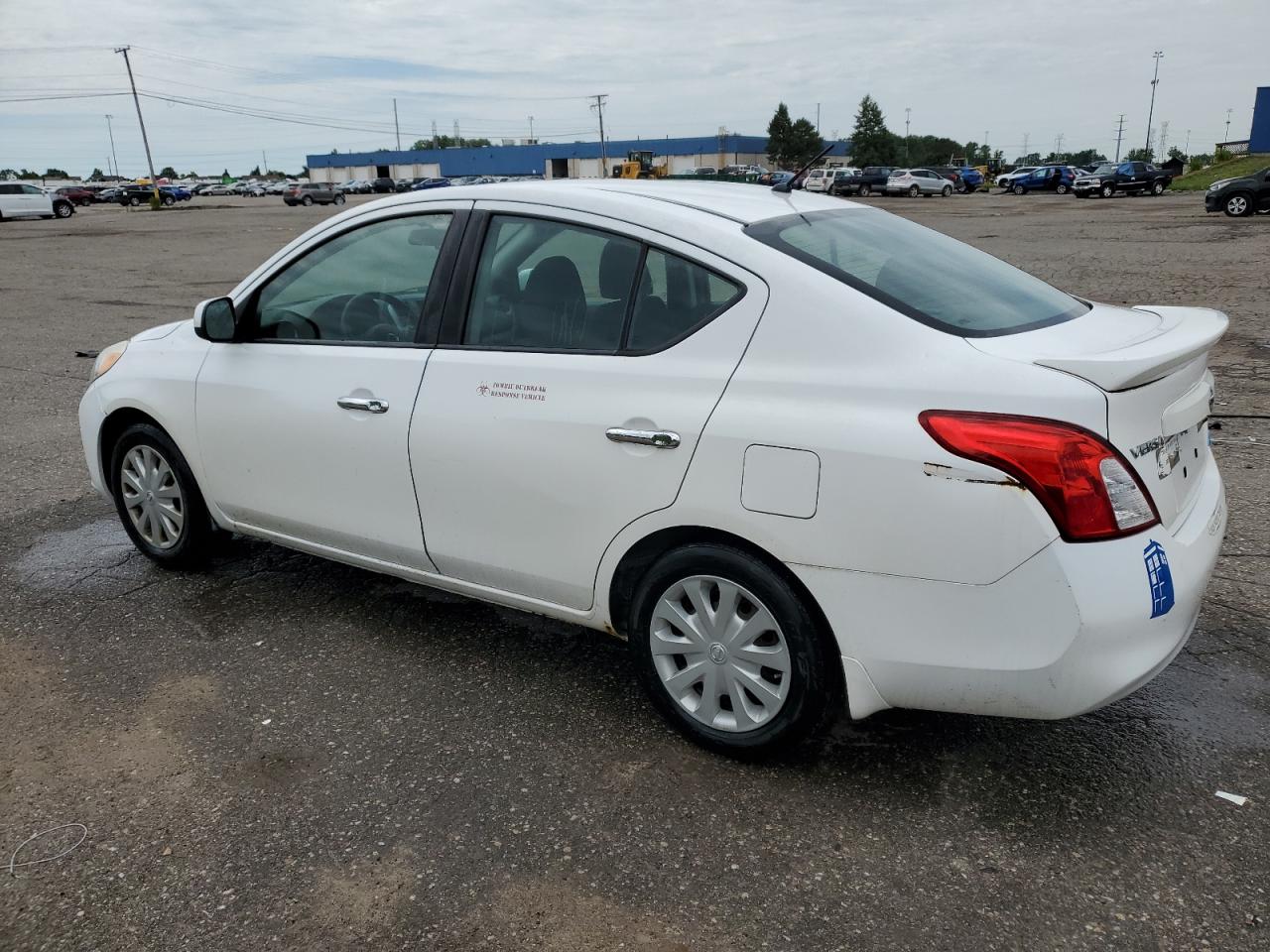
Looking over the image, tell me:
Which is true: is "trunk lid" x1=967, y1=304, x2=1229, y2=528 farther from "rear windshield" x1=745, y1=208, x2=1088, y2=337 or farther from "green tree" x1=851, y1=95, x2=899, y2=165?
"green tree" x1=851, y1=95, x2=899, y2=165

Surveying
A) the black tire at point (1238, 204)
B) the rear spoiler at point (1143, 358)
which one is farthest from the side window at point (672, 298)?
the black tire at point (1238, 204)

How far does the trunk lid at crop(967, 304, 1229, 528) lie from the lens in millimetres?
2498

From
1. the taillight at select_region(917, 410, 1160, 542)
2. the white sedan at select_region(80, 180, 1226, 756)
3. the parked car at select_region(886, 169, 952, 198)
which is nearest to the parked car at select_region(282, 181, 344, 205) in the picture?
the parked car at select_region(886, 169, 952, 198)

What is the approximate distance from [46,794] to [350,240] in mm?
2166

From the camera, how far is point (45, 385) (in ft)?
30.1

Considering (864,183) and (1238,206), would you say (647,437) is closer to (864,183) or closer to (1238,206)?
(1238,206)

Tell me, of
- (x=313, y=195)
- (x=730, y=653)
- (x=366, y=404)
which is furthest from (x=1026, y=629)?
(x=313, y=195)

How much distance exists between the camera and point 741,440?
2.77 metres

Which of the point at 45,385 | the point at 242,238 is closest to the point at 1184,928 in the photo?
the point at 45,385

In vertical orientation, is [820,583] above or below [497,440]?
below

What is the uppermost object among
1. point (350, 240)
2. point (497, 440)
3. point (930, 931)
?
point (350, 240)

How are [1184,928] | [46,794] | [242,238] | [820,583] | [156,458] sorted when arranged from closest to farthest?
[1184,928]
[820,583]
[46,794]
[156,458]
[242,238]

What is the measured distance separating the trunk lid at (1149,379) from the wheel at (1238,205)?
29.4 m

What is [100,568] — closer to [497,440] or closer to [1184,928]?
[497,440]
